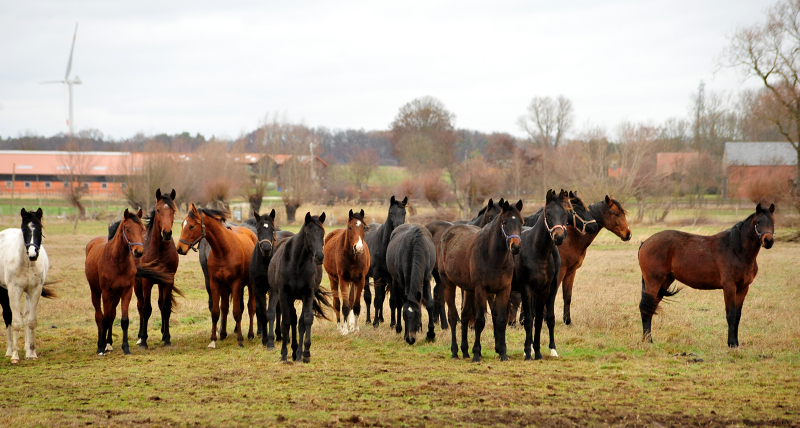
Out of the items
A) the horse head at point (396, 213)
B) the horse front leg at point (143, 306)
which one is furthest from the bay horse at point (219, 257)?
the horse head at point (396, 213)

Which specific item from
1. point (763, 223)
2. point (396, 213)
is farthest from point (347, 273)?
point (763, 223)

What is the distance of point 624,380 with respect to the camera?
655 cm

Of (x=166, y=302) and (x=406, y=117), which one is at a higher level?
(x=406, y=117)

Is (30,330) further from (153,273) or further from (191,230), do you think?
(191,230)

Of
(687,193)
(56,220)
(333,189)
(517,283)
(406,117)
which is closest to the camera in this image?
(517,283)

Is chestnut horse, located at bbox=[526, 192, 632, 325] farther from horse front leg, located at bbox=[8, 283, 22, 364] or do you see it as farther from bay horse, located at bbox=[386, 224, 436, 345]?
horse front leg, located at bbox=[8, 283, 22, 364]

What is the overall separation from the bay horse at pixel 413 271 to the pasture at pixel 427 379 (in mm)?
377

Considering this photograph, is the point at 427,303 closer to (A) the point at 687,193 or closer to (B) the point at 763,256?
(B) the point at 763,256

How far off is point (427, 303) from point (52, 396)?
4.99 meters

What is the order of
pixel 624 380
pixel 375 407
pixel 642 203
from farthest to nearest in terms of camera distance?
pixel 642 203
pixel 624 380
pixel 375 407

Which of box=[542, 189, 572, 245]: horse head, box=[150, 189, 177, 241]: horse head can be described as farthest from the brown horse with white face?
box=[542, 189, 572, 245]: horse head

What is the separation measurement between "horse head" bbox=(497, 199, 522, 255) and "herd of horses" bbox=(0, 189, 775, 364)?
0.02m

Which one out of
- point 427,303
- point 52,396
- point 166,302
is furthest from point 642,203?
point 52,396

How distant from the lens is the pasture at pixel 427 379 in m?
5.25
